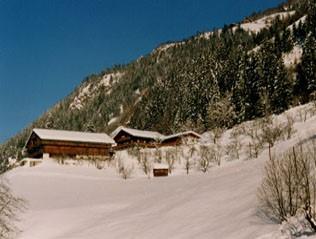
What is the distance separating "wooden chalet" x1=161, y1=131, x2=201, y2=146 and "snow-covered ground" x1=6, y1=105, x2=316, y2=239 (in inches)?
1186

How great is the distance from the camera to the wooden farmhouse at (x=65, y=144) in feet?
216

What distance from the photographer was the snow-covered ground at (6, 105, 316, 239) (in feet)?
60.2

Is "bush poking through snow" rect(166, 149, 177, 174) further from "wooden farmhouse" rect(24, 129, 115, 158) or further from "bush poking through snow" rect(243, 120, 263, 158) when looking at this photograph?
"wooden farmhouse" rect(24, 129, 115, 158)

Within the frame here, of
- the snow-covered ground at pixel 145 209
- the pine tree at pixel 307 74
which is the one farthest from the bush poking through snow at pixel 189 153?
the pine tree at pixel 307 74

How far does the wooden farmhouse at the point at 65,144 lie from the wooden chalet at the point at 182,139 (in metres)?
12.2

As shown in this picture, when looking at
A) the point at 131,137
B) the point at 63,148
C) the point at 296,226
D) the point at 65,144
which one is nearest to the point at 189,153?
the point at 65,144

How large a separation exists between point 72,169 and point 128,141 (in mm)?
34978

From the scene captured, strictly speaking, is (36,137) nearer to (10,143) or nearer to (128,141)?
(128,141)

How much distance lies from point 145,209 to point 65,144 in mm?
42707

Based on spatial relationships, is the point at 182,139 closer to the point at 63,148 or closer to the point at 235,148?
the point at 63,148

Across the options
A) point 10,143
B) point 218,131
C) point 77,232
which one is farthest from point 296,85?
point 10,143

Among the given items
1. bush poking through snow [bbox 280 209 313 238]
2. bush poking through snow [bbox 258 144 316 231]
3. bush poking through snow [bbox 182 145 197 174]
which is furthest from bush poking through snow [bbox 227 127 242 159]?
bush poking through snow [bbox 280 209 313 238]

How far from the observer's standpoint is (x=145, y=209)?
86.0 feet

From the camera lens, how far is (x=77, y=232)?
2366 centimetres
